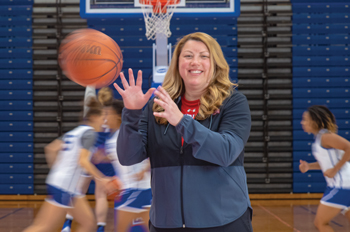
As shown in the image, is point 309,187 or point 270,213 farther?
point 309,187

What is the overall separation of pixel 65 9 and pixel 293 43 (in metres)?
4.79

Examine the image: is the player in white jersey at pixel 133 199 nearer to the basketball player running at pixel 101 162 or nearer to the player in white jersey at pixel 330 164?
the basketball player running at pixel 101 162

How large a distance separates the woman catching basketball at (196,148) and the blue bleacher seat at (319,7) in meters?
6.63

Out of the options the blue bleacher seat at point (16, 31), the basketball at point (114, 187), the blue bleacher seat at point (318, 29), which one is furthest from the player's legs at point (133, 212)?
the blue bleacher seat at point (318, 29)

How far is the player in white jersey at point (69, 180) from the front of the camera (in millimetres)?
3109

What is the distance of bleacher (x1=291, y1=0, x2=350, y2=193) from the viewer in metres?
7.49

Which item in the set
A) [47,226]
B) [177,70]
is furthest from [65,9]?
[177,70]

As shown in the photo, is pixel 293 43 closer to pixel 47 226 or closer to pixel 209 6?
pixel 209 6

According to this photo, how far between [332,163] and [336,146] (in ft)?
0.59

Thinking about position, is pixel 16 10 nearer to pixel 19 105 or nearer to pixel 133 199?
pixel 19 105

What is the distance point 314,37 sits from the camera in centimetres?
751

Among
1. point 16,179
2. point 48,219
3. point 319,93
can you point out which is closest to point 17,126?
point 16,179

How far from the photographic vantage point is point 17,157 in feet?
24.1

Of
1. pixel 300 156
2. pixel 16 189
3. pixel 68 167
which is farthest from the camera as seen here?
pixel 300 156
